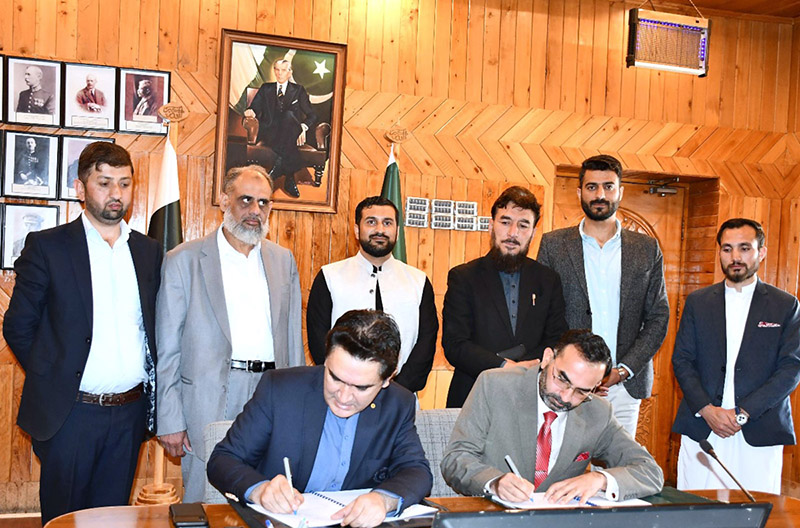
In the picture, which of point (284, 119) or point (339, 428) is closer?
point (339, 428)

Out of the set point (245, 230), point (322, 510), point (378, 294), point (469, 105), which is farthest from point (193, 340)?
point (469, 105)

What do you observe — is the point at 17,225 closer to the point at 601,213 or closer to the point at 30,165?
the point at 30,165

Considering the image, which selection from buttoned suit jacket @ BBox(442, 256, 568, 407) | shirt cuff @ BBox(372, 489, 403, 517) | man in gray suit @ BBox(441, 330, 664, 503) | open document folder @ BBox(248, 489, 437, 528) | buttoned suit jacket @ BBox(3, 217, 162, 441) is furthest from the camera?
buttoned suit jacket @ BBox(442, 256, 568, 407)

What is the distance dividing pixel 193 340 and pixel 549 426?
4.71ft

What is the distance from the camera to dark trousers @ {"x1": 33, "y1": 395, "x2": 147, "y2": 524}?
292cm

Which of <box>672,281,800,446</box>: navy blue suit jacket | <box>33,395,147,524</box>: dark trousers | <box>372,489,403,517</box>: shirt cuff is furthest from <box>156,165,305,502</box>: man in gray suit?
<box>672,281,800,446</box>: navy blue suit jacket

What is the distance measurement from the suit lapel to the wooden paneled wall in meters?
1.93

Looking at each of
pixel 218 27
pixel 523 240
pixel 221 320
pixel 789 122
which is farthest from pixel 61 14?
pixel 789 122

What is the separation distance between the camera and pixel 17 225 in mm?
4836

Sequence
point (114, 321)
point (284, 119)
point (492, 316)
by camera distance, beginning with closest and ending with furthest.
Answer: point (114, 321) → point (492, 316) → point (284, 119)

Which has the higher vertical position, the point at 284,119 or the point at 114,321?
the point at 284,119

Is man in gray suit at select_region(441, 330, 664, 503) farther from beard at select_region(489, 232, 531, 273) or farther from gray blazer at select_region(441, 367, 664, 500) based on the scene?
beard at select_region(489, 232, 531, 273)

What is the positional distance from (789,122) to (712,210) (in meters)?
1.01

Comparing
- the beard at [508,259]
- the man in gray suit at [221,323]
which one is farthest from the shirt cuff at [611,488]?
the man in gray suit at [221,323]
